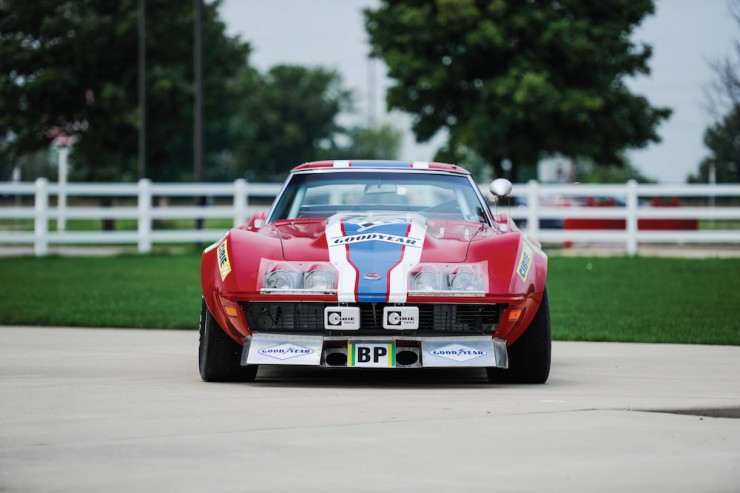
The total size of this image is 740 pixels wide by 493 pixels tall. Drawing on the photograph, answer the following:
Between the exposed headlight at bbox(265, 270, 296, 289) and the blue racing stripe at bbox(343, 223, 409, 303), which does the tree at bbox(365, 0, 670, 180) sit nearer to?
the blue racing stripe at bbox(343, 223, 409, 303)

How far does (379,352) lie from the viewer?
707 cm

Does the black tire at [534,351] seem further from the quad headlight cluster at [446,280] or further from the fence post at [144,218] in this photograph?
the fence post at [144,218]

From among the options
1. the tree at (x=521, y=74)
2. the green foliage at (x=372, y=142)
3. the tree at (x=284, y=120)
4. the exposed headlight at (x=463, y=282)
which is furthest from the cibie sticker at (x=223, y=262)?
the green foliage at (x=372, y=142)

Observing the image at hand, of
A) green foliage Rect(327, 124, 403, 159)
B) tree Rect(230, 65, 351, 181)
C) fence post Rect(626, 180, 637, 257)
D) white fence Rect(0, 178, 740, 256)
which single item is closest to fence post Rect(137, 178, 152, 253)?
white fence Rect(0, 178, 740, 256)

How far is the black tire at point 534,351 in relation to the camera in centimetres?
749

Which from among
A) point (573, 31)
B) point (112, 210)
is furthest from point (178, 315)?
point (573, 31)

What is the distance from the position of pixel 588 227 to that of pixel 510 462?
25.3 meters

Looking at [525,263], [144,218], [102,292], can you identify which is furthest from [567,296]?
[144,218]

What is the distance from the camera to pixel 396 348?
7.08 metres

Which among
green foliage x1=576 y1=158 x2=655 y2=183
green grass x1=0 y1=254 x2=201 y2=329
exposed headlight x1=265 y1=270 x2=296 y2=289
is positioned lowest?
green foliage x1=576 y1=158 x2=655 y2=183

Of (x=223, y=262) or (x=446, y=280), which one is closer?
(x=446, y=280)

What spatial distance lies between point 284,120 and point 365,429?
11363 centimetres

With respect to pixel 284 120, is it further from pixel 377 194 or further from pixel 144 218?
pixel 377 194

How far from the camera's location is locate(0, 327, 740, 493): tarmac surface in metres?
4.74
